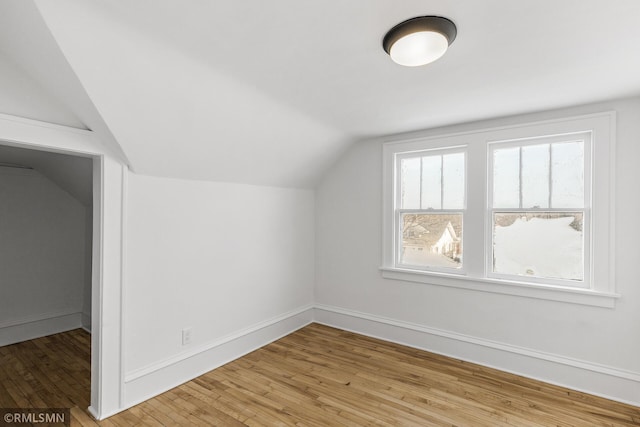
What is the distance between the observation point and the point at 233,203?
3.19m

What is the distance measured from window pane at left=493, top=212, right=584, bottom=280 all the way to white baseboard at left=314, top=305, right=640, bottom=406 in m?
0.72

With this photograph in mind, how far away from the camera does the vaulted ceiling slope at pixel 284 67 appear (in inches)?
57.2

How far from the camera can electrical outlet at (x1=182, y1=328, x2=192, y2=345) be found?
272 centimetres

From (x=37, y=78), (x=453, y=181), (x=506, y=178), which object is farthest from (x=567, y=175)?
(x=37, y=78)

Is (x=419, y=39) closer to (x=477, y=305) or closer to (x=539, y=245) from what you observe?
(x=539, y=245)

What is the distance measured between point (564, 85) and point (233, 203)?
2.93 metres

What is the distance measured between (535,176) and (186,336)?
11.4 feet

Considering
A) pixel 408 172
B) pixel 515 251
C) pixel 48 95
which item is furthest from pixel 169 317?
pixel 515 251

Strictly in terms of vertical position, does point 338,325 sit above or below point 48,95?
below

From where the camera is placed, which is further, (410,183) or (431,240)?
(410,183)

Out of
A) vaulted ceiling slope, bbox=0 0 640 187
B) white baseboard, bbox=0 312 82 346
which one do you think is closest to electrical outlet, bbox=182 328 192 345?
vaulted ceiling slope, bbox=0 0 640 187

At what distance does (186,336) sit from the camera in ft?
8.99

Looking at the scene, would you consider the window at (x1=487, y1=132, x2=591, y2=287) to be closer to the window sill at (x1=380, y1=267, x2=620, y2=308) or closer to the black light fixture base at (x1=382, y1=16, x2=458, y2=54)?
the window sill at (x1=380, y1=267, x2=620, y2=308)

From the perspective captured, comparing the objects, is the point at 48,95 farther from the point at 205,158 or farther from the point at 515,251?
the point at 515,251
